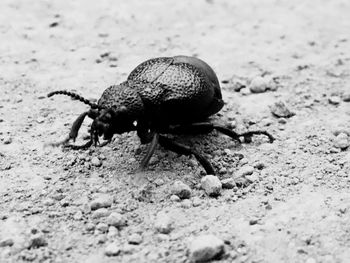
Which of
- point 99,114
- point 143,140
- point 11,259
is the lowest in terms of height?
point 11,259

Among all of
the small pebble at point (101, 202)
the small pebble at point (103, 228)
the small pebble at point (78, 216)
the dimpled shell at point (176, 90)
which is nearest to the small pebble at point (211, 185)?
the dimpled shell at point (176, 90)

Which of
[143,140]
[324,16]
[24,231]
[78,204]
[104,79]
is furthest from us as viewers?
[324,16]

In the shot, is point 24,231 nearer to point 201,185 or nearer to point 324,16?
point 201,185

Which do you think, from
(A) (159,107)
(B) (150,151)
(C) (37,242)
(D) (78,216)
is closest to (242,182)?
(B) (150,151)

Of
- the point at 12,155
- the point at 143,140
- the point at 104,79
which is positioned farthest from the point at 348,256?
the point at 104,79

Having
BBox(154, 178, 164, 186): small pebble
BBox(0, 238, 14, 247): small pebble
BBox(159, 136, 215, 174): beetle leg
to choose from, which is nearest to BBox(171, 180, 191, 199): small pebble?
BBox(154, 178, 164, 186): small pebble

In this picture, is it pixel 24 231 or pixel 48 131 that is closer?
pixel 24 231

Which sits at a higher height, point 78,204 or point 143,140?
point 143,140
